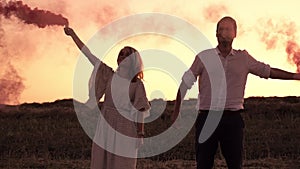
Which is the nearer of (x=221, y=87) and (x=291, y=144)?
(x=221, y=87)

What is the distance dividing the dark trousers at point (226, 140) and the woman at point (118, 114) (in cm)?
74

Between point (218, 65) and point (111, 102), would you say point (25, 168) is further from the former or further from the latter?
point (218, 65)

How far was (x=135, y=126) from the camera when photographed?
7168 millimetres

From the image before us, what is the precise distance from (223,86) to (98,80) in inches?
53.9

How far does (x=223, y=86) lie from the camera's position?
254 inches

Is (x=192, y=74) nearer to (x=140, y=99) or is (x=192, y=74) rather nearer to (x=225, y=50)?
(x=225, y=50)

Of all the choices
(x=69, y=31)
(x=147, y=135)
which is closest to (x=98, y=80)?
(x=69, y=31)

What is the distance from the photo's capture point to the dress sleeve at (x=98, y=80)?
23.6ft

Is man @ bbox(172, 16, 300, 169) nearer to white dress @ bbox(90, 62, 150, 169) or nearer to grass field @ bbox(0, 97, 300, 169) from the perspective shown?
white dress @ bbox(90, 62, 150, 169)

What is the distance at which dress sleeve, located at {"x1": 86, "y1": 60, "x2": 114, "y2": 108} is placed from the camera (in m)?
7.19

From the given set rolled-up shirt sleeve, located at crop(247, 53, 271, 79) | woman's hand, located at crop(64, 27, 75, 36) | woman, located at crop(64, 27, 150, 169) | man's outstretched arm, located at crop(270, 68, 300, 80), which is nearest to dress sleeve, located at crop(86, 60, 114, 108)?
woman, located at crop(64, 27, 150, 169)

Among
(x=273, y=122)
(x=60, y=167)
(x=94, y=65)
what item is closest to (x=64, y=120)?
(x=273, y=122)

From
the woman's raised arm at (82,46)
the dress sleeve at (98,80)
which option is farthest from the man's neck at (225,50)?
the woman's raised arm at (82,46)

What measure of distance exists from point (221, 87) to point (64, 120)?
19423mm
